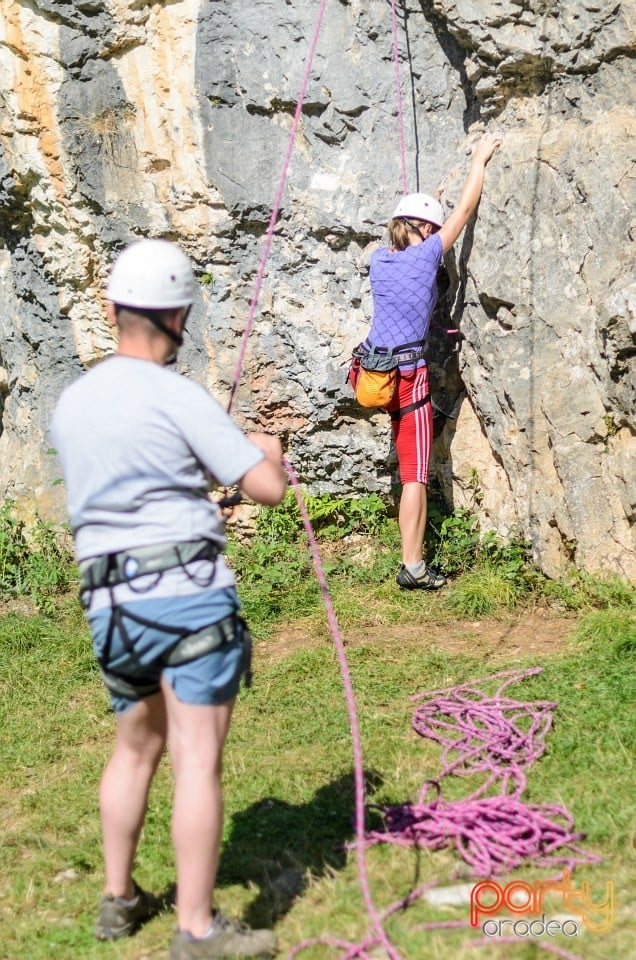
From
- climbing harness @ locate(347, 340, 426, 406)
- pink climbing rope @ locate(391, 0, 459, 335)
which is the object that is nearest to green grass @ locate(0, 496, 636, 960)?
climbing harness @ locate(347, 340, 426, 406)

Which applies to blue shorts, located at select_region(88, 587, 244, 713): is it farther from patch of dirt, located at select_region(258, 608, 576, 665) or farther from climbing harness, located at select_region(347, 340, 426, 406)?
climbing harness, located at select_region(347, 340, 426, 406)

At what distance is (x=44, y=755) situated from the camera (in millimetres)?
4445

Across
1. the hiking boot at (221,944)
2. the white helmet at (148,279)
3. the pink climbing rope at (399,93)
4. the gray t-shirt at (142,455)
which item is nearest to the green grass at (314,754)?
the hiking boot at (221,944)

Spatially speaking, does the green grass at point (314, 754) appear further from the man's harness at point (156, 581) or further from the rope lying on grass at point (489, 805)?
the man's harness at point (156, 581)

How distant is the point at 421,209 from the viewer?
17.9ft

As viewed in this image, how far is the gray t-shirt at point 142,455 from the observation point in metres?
2.55

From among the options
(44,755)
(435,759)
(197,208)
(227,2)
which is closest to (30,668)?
(44,755)

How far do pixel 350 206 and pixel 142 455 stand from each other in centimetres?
385

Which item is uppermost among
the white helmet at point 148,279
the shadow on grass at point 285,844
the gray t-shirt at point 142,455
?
the white helmet at point 148,279

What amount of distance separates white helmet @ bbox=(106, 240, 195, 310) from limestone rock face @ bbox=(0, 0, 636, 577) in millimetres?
2889

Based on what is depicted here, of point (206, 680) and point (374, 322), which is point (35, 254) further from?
point (206, 680)

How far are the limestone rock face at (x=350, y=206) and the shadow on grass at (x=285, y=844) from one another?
227 centimetres

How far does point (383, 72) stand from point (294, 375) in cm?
190

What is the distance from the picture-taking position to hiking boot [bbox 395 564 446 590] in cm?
570
